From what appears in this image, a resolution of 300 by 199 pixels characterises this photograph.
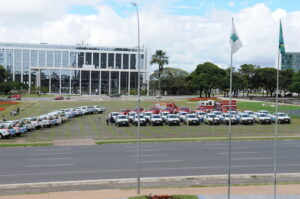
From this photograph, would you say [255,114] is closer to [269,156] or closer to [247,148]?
[247,148]

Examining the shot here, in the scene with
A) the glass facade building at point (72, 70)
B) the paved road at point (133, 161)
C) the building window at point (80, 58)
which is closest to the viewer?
the paved road at point (133, 161)

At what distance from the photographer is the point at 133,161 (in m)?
24.4

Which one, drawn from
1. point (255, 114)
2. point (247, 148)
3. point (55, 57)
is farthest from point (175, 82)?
point (247, 148)

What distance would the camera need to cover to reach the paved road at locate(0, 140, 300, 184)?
20562 mm

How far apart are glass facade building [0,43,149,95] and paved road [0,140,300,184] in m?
150

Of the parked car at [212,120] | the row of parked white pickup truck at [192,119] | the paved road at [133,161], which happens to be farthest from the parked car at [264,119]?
the paved road at [133,161]

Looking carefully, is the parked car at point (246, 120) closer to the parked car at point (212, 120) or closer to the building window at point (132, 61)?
the parked car at point (212, 120)

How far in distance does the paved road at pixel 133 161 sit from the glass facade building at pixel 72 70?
491 feet

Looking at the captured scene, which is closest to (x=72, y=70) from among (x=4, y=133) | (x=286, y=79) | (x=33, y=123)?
(x=286, y=79)

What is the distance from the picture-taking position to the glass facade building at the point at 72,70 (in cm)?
18262

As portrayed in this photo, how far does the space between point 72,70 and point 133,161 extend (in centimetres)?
16654

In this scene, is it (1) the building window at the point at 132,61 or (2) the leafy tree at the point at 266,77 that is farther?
(1) the building window at the point at 132,61

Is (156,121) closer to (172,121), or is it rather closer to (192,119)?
(172,121)

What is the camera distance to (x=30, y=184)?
59.4ft
